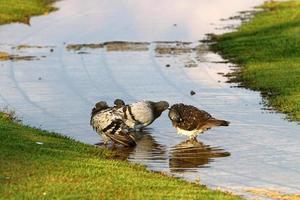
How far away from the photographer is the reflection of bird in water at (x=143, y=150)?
15492 millimetres

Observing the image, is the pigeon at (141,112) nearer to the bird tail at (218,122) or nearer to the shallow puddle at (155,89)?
the shallow puddle at (155,89)

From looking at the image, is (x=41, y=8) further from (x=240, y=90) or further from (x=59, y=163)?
(x=59, y=163)

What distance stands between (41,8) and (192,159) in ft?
101

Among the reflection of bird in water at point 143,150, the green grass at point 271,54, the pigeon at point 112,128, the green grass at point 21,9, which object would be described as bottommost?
the reflection of bird in water at point 143,150

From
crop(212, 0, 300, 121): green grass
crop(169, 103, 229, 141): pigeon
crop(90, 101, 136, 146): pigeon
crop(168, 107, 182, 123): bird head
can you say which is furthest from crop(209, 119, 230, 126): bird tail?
crop(212, 0, 300, 121): green grass

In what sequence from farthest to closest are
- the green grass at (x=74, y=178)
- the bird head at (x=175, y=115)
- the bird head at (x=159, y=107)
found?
the bird head at (x=159, y=107) → the bird head at (x=175, y=115) → the green grass at (x=74, y=178)

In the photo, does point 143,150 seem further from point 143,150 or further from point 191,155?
point 191,155

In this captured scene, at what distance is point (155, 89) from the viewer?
2262cm

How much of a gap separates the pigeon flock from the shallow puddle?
23 centimetres

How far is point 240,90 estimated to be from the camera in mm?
22484

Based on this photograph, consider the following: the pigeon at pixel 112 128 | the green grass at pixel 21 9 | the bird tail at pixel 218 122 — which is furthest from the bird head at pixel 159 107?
the green grass at pixel 21 9

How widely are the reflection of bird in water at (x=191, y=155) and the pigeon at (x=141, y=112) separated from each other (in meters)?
1.01

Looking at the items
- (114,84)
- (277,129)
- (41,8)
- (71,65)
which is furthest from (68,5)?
(277,129)

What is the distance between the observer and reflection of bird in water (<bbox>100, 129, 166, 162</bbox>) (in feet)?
50.8
